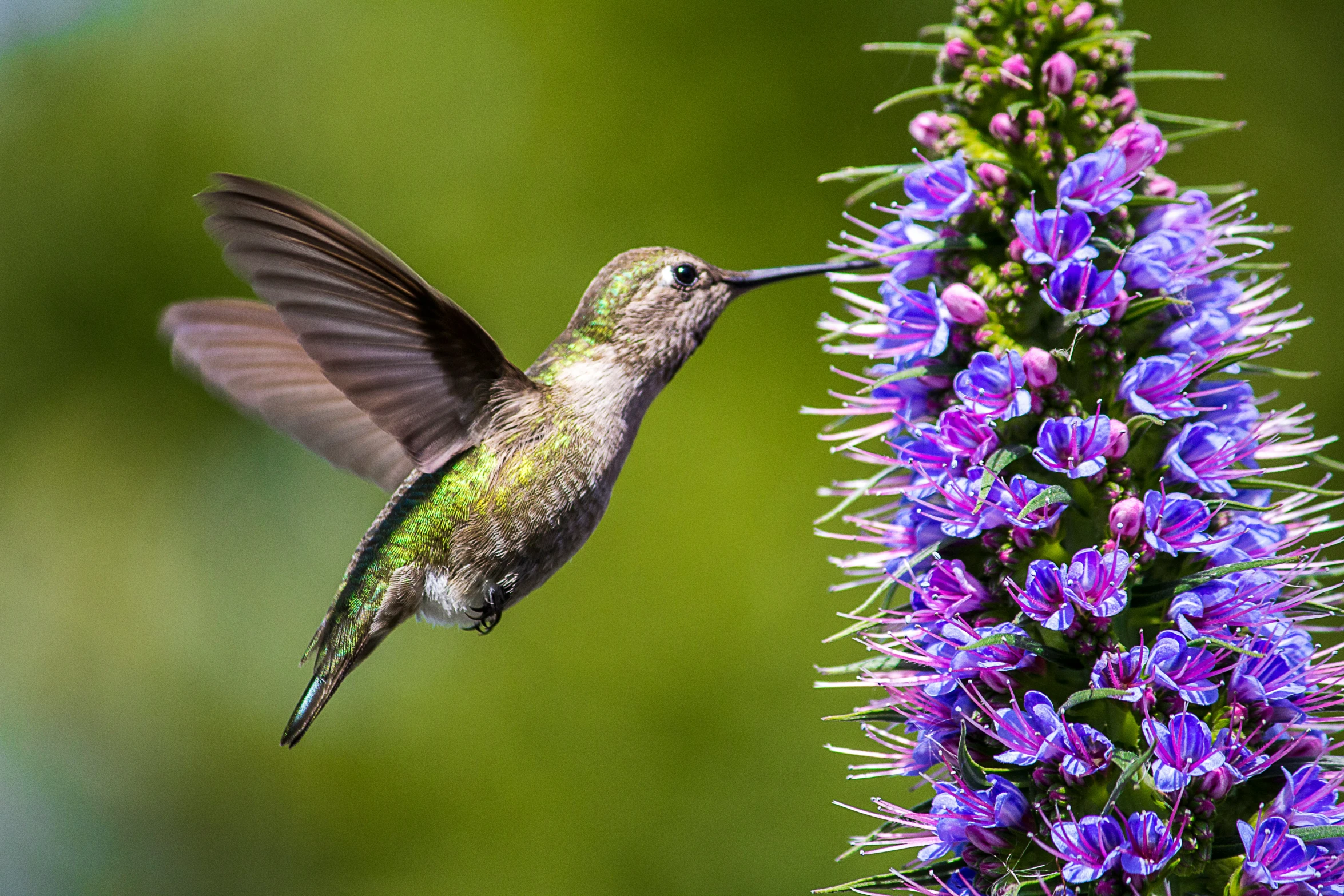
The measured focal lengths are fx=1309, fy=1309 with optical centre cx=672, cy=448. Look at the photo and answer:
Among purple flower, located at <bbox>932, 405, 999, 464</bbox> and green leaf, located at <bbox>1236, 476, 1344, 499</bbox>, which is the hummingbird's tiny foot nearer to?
purple flower, located at <bbox>932, 405, 999, 464</bbox>

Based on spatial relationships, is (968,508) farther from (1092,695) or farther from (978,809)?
(978,809)

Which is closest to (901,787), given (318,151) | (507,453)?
(507,453)

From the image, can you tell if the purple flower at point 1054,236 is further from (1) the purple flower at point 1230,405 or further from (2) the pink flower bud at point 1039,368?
(1) the purple flower at point 1230,405

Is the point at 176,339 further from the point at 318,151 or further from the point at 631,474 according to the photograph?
the point at 318,151

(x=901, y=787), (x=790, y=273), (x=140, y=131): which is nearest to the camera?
(x=790, y=273)

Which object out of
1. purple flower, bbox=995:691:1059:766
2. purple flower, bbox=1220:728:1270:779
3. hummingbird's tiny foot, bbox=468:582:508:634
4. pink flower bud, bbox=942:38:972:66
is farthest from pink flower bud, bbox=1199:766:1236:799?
hummingbird's tiny foot, bbox=468:582:508:634

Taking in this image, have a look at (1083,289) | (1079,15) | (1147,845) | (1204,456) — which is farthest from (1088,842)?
(1079,15)

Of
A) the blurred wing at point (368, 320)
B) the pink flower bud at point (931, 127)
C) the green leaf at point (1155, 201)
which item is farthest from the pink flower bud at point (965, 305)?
the blurred wing at point (368, 320)
